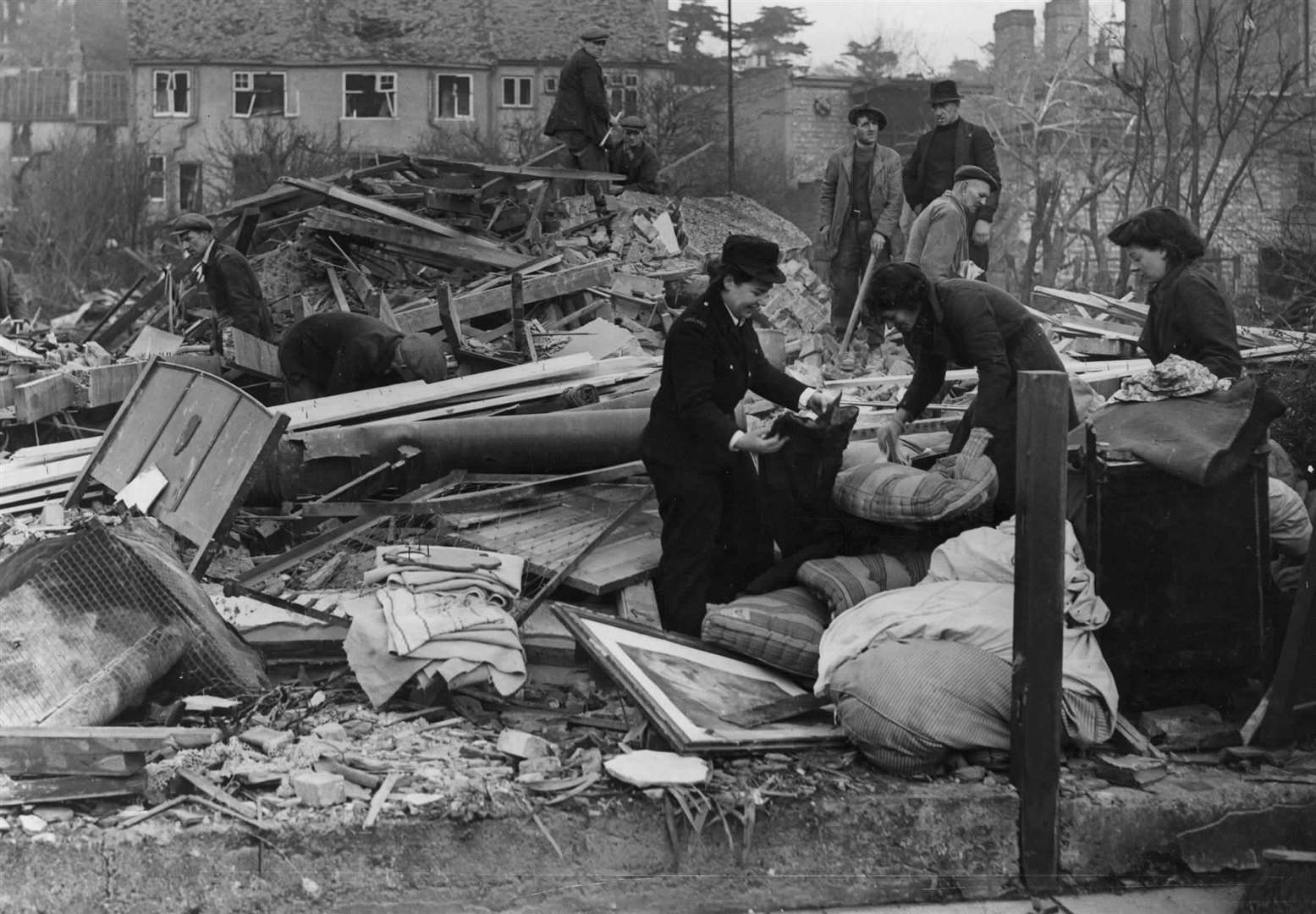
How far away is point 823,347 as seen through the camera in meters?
12.5

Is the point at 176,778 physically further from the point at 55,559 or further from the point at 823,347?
the point at 823,347

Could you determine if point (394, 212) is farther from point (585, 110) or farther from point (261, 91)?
point (261, 91)

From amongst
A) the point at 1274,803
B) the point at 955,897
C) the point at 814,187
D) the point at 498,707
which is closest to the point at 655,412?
the point at 498,707

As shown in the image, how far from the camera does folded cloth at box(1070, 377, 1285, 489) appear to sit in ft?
17.1

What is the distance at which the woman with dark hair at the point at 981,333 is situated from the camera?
5.91 metres

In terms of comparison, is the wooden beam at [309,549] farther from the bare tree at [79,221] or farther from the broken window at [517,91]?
the broken window at [517,91]

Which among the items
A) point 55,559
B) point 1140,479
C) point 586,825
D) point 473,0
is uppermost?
point 473,0

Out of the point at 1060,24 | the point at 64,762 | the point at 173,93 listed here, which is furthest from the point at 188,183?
the point at 64,762

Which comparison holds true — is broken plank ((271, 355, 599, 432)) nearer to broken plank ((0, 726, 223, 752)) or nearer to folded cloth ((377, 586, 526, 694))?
folded cloth ((377, 586, 526, 694))

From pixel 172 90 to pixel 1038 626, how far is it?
39034 mm

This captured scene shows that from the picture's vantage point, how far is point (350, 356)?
938cm

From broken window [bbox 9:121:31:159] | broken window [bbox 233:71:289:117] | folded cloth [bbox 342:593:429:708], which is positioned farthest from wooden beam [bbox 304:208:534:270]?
broken window [bbox 9:121:31:159]

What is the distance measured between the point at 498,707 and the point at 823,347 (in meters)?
7.41

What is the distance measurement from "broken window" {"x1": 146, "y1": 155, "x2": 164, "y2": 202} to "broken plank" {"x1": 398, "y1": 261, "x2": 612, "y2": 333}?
24.9 meters
